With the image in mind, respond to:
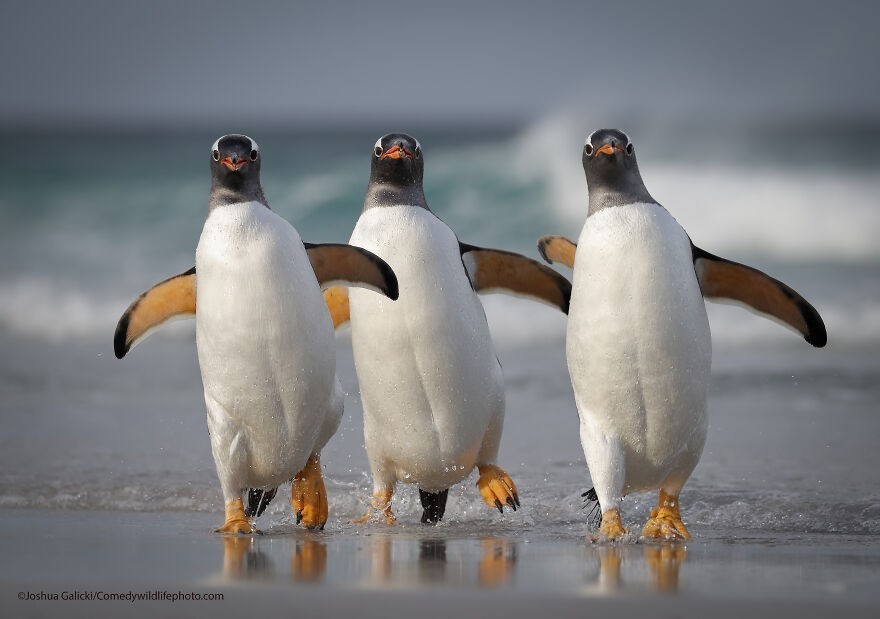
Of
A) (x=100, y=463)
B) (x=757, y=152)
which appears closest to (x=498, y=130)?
(x=757, y=152)

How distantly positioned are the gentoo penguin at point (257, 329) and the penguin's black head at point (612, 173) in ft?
2.38

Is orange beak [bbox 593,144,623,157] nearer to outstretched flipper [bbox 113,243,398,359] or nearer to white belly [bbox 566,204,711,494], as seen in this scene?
white belly [bbox 566,204,711,494]

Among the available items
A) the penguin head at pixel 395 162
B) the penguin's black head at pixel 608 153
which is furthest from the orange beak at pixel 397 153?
the penguin's black head at pixel 608 153

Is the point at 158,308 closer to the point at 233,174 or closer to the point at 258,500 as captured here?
the point at 233,174

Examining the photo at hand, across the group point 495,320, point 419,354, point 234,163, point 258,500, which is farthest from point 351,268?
point 495,320

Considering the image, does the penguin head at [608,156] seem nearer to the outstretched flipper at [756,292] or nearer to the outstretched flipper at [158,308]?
the outstretched flipper at [756,292]

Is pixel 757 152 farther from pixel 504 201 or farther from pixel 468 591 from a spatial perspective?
pixel 468 591

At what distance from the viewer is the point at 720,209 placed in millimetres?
15469

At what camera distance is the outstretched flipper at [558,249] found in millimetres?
5148

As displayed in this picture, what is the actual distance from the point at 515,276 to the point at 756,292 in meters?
0.96

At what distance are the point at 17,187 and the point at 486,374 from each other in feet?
49.1

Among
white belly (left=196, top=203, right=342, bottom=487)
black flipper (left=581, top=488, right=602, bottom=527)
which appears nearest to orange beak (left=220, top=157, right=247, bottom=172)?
white belly (left=196, top=203, right=342, bottom=487)

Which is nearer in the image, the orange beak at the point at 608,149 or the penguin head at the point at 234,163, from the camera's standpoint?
the orange beak at the point at 608,149

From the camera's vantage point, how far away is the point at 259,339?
4.49 meters
